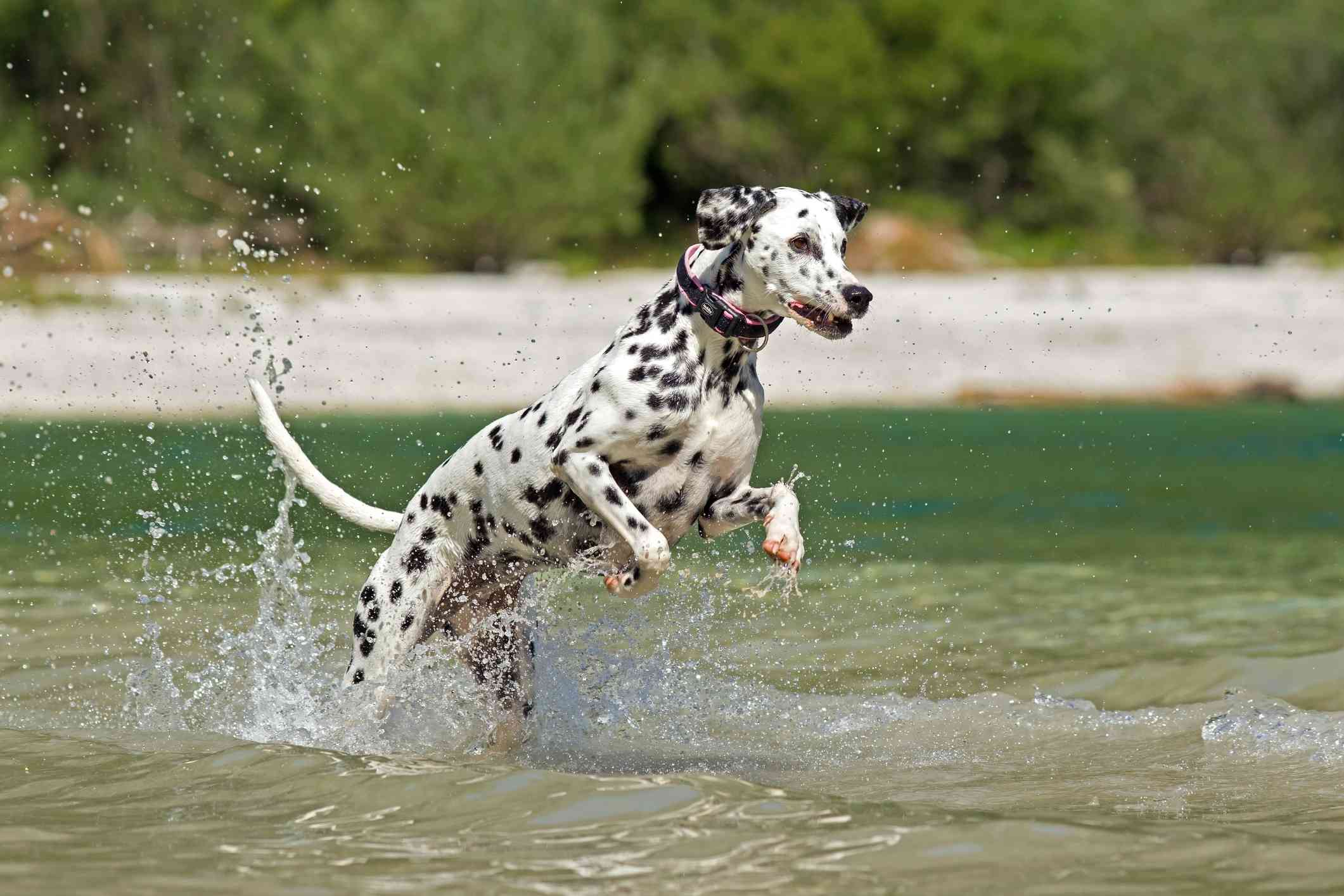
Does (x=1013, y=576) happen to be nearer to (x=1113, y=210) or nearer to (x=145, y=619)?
(x=145, y=619)

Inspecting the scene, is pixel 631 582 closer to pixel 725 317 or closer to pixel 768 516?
pixel 768 516

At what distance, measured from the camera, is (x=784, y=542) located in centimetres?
616

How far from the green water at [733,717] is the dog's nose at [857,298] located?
162 cm

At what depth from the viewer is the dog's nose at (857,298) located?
5.98 meters

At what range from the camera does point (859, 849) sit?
513 cm

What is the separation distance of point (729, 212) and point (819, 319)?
1.62 feet

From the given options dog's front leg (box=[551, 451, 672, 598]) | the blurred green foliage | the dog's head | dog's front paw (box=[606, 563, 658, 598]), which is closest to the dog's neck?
the dog's head

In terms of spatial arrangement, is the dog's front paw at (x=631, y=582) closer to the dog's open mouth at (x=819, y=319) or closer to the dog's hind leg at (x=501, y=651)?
the dog's hind leg at (x=501, y=651)

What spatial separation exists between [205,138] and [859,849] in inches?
1283

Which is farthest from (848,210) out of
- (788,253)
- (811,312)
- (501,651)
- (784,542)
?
(501,651)

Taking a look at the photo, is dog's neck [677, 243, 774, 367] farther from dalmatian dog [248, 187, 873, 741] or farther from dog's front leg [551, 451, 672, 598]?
dog's front leg [551, 451, 672, 598]

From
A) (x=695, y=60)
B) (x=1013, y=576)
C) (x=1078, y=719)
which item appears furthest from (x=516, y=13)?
(x=1078, y=719)

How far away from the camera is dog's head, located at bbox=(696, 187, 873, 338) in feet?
19.8

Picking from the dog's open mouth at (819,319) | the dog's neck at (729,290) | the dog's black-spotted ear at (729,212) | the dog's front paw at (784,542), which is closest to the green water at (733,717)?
the dog's front paw at (784,542)
